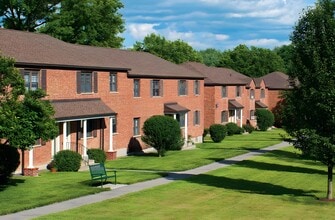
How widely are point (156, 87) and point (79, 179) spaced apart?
20.9 m

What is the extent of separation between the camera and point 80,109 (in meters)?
33.0

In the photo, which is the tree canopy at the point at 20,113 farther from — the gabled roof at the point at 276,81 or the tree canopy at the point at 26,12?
the gabled roof at the point at 276,81

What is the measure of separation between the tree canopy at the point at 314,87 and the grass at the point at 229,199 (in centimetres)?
233

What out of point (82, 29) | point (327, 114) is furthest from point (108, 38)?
point (327, 114)

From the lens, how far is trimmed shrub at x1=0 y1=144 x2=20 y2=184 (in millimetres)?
23750

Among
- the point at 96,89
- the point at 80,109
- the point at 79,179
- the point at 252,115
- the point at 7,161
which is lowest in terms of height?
the point at 79,179

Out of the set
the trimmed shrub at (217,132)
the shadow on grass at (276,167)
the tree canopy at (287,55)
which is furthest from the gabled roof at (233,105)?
the shadow on grass at (276,167)

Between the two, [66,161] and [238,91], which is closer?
[66,161]

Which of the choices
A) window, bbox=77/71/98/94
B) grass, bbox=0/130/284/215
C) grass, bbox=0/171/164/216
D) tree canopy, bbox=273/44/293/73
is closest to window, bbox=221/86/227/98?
tree canopy, bbox=273/44/293/73

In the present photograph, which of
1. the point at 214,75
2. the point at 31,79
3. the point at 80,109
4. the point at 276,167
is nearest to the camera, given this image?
the point at 31,79

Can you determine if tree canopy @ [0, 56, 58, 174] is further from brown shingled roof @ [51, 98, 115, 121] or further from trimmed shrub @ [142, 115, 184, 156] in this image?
trimmed shrub @ [142, 115, 184, 156]

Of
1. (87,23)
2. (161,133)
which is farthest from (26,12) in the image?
(161,133)

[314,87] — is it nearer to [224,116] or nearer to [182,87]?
[182,87]

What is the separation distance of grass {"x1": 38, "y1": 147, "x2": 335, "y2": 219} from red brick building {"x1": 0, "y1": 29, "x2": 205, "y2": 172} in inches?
368
